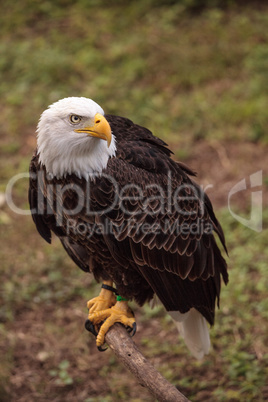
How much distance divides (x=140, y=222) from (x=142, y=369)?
870mm

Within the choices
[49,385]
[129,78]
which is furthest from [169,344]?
[129,78]

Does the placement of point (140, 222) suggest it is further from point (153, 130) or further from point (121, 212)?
point (153, 130)

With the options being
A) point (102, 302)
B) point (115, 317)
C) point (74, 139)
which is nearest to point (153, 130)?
point (102, 302)

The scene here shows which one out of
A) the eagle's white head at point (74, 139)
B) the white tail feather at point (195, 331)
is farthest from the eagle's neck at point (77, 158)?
the white tail feather at point (195, 331)

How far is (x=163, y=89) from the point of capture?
8.05 meters

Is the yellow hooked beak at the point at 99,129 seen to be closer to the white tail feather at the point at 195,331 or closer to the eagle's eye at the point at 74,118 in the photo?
the eagle's eye at the point at 74,118

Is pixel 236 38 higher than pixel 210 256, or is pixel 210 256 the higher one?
pixel 236 38

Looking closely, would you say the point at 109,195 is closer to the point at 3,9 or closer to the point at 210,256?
the point at 210,256

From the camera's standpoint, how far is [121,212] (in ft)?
11.5

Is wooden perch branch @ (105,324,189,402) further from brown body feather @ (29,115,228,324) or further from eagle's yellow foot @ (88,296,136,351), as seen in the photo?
brown body feather @ (29,115,228,324)

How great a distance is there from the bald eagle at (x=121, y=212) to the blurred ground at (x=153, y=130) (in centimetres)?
91

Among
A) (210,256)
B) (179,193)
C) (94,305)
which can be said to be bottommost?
(94,305)

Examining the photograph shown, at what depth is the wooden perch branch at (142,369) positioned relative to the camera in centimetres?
297

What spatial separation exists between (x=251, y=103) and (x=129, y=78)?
5.72 ft
